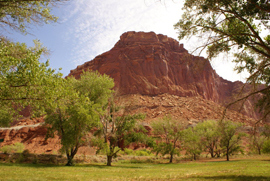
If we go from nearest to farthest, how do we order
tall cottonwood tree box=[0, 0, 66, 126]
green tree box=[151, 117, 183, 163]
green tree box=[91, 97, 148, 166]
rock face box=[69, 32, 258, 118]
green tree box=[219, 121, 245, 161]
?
tall cottonwood tree box=[0, 0, 66, 126] < green tree box=[91, 97, 148, 166] < green tree box=[151, 117, 183, 163] < green tree box=[219, 121, 245, 161] < rock face box=[69, 32, 258, 118]

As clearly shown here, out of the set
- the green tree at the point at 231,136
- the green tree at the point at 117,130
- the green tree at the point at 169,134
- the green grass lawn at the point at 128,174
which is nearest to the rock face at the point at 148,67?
the green tree at the point at 169,134

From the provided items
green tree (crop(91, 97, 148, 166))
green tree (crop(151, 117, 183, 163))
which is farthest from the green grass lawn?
green tree (crop(151, 117, 183, 163))

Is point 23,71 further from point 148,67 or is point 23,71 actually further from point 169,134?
point 148,67

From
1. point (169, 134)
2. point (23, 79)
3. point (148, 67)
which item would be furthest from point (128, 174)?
point (148, 67)

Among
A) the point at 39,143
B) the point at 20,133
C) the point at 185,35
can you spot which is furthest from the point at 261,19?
the point at 20,133

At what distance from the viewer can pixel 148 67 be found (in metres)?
91.6

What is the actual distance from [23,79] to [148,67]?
277 feet

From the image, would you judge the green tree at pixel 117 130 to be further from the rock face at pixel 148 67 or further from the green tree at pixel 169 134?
the rock face at pixel 148 67

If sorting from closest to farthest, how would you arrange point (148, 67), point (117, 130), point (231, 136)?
1. point (117, 130)
2. point (231, 136)
3. point (148, 67)

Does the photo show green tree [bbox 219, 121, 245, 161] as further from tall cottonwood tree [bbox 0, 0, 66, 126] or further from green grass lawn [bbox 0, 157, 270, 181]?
tall cottonwood tree [bbox 0, 0, 66, 126]

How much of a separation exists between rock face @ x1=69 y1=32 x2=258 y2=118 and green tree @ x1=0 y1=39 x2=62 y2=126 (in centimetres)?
7140

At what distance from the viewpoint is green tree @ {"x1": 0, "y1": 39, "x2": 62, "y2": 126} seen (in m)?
8.34

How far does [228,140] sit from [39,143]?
36177 millimetres

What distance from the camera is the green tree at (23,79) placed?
8.34 m
